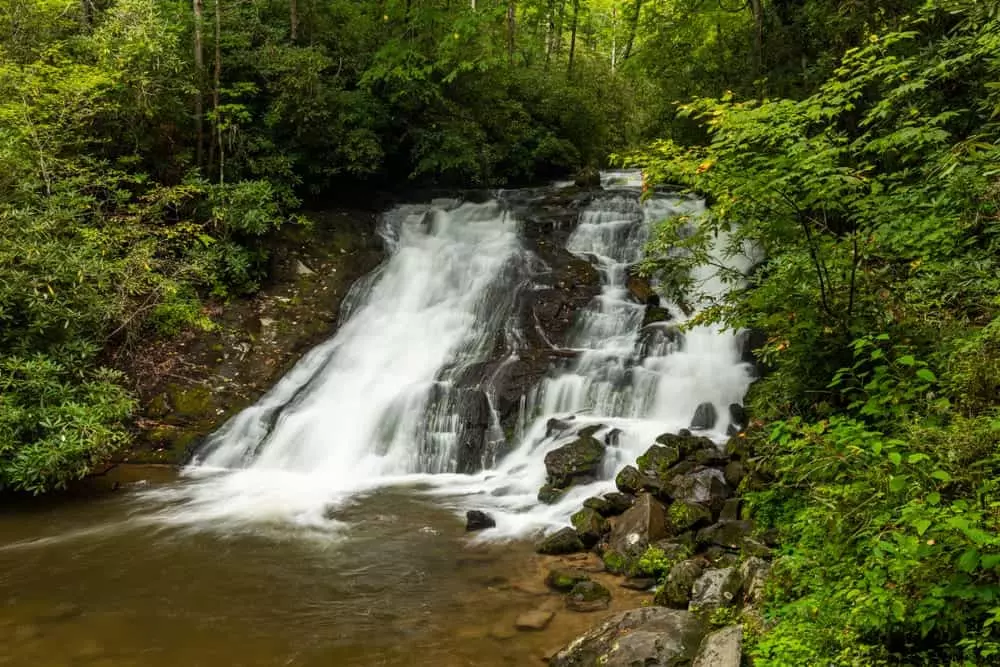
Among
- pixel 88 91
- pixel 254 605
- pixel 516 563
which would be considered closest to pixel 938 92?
pixel 516 563

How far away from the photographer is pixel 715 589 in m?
5.04

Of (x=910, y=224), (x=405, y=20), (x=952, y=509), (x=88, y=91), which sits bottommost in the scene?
(x=952, y=509)

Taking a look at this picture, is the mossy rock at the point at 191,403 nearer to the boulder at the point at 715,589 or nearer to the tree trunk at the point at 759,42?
the boulder at the point at 715,589

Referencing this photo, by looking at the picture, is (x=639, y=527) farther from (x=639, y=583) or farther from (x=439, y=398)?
(x=439, y=398)

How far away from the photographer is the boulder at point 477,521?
25.6 feet

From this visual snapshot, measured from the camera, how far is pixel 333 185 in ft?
54.3

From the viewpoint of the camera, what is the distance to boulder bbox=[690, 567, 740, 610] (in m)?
4.84

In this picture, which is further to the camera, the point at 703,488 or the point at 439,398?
the point at 439,398

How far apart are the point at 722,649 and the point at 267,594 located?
14.3ft

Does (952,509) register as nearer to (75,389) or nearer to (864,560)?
(864,560)

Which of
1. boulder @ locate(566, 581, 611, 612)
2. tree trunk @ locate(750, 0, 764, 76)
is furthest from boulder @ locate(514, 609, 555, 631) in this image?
tree trunk @ locate(750, 0, 764, 76)

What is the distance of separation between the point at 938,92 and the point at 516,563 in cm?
749

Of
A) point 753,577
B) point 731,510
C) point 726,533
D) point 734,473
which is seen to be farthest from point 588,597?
point 734,473

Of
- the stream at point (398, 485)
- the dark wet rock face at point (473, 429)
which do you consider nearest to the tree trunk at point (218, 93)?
the stream at point (398, 485)
